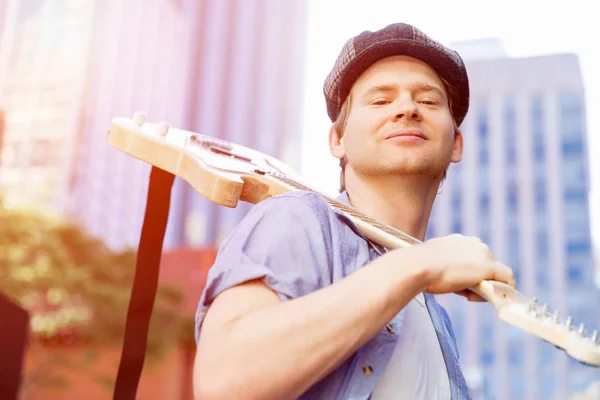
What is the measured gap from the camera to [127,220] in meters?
32.3

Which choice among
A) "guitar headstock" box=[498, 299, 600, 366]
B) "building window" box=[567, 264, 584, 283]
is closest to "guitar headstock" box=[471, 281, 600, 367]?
"guitar headstock" box=[498, 299, 600, 366]

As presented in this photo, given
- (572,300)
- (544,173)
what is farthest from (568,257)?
(544,173)

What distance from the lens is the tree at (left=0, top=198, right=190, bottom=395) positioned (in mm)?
12341

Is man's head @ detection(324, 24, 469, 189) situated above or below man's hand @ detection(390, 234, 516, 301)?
above

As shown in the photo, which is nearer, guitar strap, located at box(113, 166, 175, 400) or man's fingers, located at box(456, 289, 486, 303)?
man's fingers, located at box(456, 289, 486, 303)

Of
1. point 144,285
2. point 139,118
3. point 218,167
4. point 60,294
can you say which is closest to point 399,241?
point 218,167

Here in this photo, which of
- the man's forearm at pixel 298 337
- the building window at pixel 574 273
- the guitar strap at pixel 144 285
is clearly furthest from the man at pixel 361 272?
the building window at pixel 574 273

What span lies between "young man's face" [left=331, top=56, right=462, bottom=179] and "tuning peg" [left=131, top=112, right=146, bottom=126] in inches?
19.0

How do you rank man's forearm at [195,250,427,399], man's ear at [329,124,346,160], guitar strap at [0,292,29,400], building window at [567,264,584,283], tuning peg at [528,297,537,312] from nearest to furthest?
man's forearm at [195,250,427,399] → tuning peg at [528,297,537,312] → man's ear at [329,124,346,160] → guitar strap at [0,292,29,400] → building window at [567,264,584,283]

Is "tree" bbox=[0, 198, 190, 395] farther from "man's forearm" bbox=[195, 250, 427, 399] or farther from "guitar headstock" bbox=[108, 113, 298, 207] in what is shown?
"man's forearm" bbox=[195, 250, 427, 399]

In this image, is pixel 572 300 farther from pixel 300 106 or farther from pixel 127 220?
pixel 127 220

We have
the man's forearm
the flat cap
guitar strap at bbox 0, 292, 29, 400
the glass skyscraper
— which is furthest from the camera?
the glass skyscraper

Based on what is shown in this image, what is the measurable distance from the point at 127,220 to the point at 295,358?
32.4 m

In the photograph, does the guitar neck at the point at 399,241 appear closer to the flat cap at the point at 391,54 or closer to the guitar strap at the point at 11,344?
the flat cap at the point at 391,54
